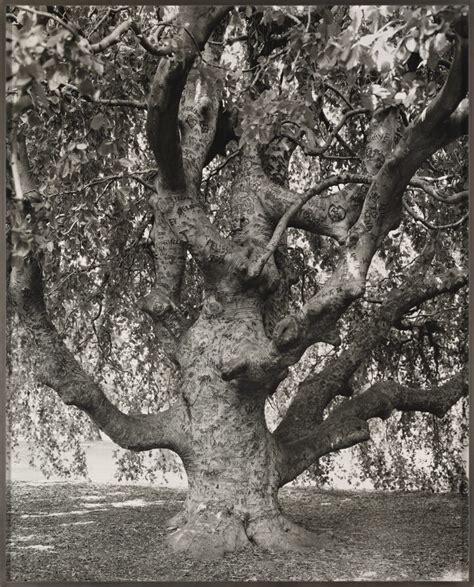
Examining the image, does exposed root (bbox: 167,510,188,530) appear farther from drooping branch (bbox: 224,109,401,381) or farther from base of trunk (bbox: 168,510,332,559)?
drooping branch (bbox: 224,109,401,381)

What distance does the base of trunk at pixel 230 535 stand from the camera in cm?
294

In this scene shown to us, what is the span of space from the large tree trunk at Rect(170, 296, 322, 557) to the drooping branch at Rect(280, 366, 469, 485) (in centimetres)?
12

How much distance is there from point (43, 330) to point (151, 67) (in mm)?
1467

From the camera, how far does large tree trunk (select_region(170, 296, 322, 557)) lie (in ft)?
9.80

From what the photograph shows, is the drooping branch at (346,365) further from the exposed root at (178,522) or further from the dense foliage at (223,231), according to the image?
the exposed root at (178,522)

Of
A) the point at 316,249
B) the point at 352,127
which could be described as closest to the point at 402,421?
the point at 316,249

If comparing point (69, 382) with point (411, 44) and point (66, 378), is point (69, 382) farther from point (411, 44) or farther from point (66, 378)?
point (411, 44)

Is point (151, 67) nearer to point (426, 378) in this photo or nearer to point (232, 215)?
point (232, 215)

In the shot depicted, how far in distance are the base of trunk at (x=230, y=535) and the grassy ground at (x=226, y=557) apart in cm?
5

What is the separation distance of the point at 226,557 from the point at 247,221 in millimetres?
1520

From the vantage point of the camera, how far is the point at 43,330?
3.04 meters

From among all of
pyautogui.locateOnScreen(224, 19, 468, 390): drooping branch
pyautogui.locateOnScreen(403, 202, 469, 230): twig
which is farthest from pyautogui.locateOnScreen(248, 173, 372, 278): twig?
pyautogui.locateOnScreen(403, 202, 469, 230): twig

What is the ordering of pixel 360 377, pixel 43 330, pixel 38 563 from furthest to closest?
1. pixel 360 377
2. pixel 43 330
3. pixel 38 563

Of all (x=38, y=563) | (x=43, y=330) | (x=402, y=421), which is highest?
(x=43, y=330)
